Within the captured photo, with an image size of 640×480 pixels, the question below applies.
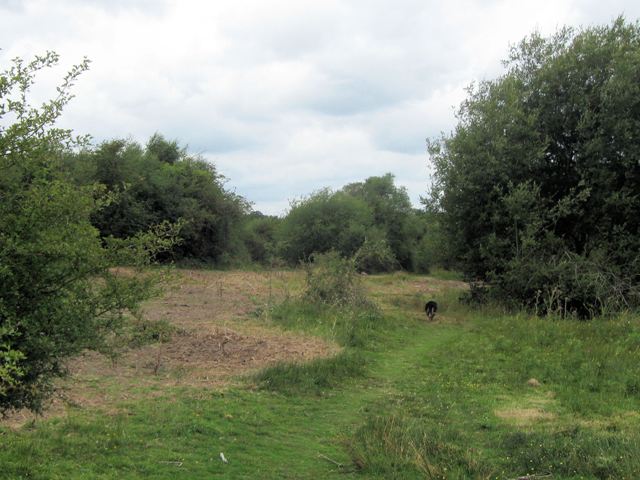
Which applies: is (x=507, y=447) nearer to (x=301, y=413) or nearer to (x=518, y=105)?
(x=301, y=413)

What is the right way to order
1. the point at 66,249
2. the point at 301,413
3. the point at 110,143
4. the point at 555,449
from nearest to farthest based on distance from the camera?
the point at 66,249
the point at 555,449
the point at 301,413
the point at 110,143

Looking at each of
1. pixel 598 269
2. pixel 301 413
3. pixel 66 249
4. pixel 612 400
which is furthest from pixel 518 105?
pixel 66 249

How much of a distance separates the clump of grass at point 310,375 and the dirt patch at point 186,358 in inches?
19.6

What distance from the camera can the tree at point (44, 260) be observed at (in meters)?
4.48

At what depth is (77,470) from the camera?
5480 mm

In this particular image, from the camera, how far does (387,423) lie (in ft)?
23.7

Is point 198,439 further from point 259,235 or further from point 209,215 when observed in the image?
point 259,235

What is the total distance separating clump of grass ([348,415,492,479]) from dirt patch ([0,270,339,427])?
2684 millimetres

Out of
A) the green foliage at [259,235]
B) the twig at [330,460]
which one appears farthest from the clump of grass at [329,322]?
the green foliage at [259,235]

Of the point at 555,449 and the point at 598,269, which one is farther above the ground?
the point at 598,269

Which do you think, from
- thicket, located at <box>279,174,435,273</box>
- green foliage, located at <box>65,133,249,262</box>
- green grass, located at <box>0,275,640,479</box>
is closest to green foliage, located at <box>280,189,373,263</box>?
thicket, located at <box>279,174,435,273</box>

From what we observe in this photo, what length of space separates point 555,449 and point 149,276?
4.55 metres

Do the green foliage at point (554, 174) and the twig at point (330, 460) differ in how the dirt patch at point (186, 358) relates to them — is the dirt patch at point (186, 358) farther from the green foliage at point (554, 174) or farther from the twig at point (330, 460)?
the green foliage at point (554, 174)

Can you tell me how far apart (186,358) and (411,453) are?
549 centimetres
